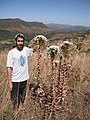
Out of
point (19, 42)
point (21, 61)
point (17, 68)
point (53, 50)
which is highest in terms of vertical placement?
point (19, 42)

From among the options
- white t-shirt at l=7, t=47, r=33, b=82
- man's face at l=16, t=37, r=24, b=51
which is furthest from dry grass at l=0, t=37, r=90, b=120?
man's face at l=16, t=37, r=24, b=51

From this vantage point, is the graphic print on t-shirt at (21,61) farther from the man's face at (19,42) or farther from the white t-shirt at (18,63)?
the man's face at (19,42)

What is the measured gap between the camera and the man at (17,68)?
4215 millimetres

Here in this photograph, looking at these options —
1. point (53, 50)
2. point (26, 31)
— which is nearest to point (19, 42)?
point (53, 50)

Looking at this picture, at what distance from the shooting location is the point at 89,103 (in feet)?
16.1

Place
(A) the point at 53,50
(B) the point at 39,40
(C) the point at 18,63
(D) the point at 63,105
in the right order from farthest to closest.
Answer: (D) the point at 63,105 < (B) the point at 39,40 < (C) the point at 18,63 < (A) the point at 53,50

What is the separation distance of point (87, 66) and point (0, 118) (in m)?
4.60

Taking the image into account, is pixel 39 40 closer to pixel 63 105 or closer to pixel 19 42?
pixel 19 42

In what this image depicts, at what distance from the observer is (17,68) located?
14.1 feet

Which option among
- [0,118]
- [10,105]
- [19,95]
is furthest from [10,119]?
[19,95]

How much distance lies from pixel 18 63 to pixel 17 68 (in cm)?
9

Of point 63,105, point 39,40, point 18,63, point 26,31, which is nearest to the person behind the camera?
point 18,63

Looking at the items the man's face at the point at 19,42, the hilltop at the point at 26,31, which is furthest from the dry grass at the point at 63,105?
the hilltop at the point at 26,31

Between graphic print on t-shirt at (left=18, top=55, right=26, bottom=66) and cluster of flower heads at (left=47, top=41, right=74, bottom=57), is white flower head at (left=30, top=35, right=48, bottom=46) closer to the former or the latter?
cluster of flower heads at (left=47, top=41, right=74, bottom=57)
